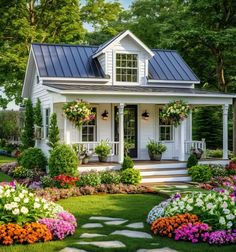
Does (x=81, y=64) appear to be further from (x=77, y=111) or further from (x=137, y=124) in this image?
(x=77, y=111)

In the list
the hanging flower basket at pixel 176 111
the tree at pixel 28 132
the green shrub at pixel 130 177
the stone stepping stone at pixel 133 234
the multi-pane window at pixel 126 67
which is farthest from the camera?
the tree at pixel 28 132

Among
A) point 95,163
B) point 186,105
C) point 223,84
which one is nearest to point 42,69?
point 95,163

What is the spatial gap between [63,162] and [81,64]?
647 centimetres

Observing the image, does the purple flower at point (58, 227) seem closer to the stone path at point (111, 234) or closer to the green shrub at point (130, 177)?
the stone path at point (111, 234)

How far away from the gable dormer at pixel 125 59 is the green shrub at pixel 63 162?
5322mm

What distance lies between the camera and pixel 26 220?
27.7 feet

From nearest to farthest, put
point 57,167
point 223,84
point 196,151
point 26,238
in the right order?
point 26,238 < point 57,167 < point 196,151 < point 223,84

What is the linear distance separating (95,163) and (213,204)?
9.28 meters

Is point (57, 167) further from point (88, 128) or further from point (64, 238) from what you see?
point (64, 238)

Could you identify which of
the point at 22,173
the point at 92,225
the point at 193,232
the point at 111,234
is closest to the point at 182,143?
A: the point at 22,173

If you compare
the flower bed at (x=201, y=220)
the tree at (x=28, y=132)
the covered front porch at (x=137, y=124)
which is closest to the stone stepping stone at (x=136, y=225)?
the flower bed at (x=201, y=220)

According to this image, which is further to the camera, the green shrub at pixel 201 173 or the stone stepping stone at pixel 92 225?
the green shrub at pixel 201 173

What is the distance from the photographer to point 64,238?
28.3ft

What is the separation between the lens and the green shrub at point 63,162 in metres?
15.2
